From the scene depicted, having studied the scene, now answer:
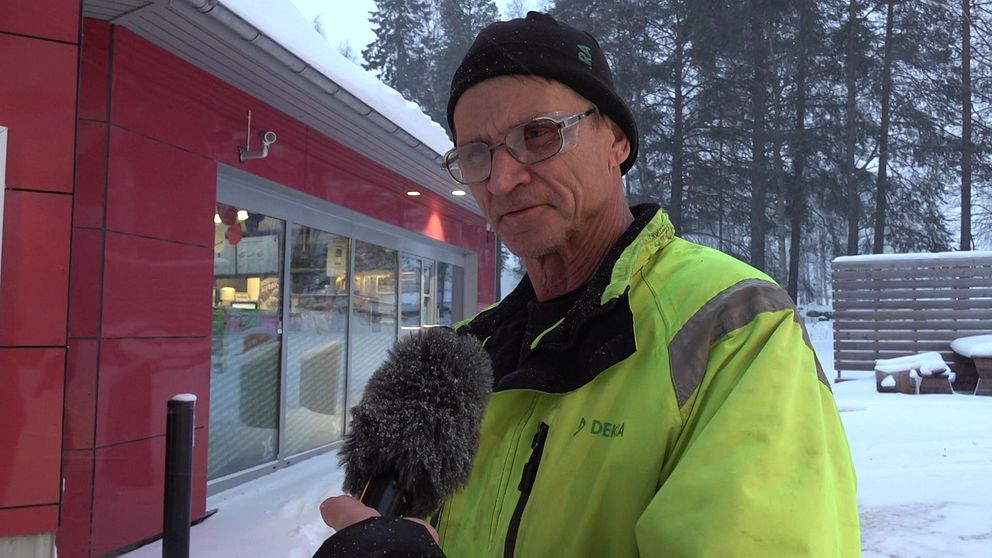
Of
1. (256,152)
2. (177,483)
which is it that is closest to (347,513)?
(177,483)

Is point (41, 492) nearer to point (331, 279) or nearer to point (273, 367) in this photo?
point (273, 367)

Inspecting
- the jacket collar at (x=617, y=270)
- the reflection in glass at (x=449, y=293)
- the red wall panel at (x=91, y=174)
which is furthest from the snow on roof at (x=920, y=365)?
the jacket collar at (x=617, y=270)

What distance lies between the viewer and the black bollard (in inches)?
134

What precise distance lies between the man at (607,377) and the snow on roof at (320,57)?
11.5 ft

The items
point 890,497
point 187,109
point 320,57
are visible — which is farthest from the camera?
point 320,57

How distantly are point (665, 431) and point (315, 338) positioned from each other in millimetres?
6859

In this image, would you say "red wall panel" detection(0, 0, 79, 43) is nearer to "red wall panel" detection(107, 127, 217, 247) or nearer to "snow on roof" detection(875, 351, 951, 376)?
"red wall panel" detection(107, 127, 217, 247)

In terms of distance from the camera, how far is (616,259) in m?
1.13

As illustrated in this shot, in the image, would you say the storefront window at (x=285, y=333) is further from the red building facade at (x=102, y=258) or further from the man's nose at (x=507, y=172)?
the man's nose at (x=507, y=172)

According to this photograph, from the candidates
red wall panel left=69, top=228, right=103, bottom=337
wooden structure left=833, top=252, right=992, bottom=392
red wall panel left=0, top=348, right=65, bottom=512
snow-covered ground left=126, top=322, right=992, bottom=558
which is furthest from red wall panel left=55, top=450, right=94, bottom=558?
wooden structure left=833, top=252, right=992, bottom=392

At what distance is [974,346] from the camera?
33.0 feet

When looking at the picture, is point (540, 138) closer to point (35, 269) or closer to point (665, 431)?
point (665, 431)

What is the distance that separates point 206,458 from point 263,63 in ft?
9.90

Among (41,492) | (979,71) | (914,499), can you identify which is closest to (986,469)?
(914,499)
